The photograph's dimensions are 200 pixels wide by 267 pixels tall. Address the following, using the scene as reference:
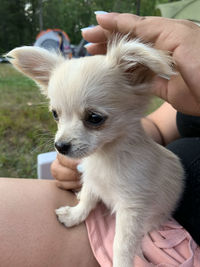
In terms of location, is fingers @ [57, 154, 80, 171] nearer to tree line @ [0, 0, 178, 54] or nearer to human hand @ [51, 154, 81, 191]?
human hand @ [51, 154, 81, 191]

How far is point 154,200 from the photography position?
1.22 meters

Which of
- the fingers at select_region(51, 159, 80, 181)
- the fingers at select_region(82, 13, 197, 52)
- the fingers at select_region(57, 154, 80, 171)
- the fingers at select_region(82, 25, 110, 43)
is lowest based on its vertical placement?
the fingers at select_region(51, 159, 80, 181)

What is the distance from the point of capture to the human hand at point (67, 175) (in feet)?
4.99

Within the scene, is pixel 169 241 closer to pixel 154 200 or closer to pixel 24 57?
pixel 154 200

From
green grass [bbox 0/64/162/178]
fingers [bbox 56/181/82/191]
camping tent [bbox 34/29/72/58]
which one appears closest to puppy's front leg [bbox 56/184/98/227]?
fingers [bbox 56/181/82/191]

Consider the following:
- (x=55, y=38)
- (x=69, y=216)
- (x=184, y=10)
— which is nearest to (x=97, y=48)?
(x=69, y=216)

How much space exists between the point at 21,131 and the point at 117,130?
2424mm

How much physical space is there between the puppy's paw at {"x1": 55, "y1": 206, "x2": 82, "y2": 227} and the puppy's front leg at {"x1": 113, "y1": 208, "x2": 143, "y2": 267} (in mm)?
257

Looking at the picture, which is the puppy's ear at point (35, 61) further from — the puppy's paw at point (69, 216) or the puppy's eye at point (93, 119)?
the puppy's paw at point (69, 216)

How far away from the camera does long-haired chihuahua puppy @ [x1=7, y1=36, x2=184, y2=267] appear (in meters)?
1.02

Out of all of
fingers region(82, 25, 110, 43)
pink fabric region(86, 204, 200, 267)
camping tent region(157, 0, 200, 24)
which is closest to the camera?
pink fabric region(86, 204, 200, 267)

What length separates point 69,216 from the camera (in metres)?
1.33

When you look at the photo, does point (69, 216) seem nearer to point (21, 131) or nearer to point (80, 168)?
point (80, 168)

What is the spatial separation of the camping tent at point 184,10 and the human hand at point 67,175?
7.56 ft
